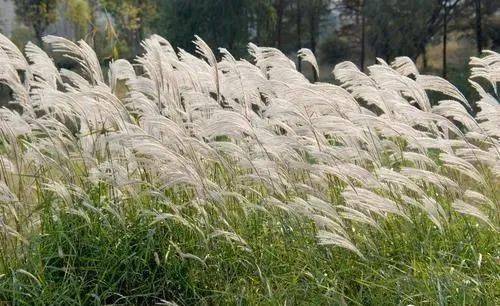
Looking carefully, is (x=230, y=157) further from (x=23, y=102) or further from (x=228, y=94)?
(x=23, y=102)

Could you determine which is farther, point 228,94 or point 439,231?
point 228,94

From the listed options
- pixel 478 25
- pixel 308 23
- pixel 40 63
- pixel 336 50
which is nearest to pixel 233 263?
pixel 40 63

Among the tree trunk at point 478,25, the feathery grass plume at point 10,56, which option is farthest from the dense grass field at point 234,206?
the tree trunk at point 478,25

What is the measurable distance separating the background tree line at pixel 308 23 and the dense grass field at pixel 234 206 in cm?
1782

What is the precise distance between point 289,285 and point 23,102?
1745 mm

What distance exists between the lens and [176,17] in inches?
967

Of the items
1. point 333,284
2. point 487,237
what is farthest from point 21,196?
point 487,237

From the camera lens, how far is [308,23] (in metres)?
28.5

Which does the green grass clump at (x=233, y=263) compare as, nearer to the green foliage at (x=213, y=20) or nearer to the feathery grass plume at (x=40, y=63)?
the feathery grass plume at (x=40, y=63)

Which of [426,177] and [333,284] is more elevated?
[426,177]

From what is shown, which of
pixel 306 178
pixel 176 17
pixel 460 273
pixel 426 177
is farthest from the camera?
pixel 176 17

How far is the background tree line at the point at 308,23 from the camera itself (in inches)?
934

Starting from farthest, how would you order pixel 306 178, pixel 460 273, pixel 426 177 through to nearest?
pixel 306 178 → pixel 426 177 → pixel 460 273

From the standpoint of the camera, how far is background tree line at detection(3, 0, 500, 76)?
23.7 meters
